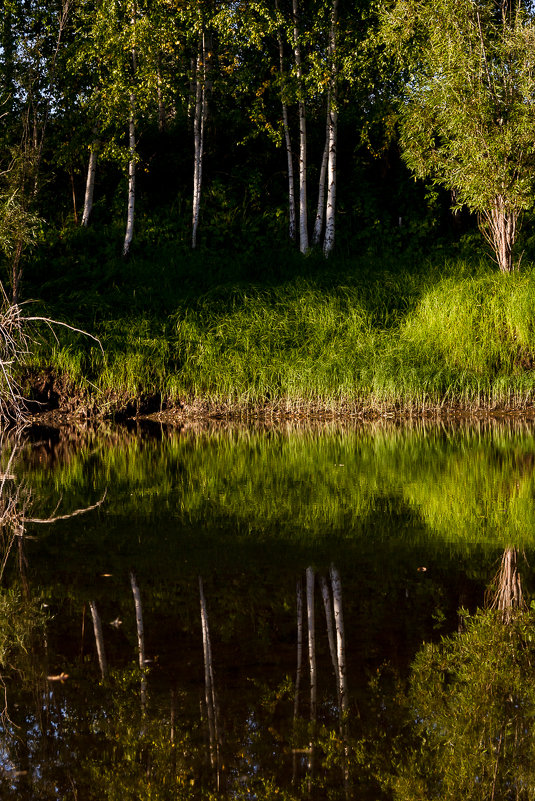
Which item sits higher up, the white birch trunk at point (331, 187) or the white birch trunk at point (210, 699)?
the white birch trunk at point (331, 187)

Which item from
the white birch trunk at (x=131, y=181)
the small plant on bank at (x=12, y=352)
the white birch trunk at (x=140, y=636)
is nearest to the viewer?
the white birch trunk at (x=140, y=636)

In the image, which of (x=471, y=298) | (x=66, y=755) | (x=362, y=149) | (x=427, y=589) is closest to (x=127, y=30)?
(x=362, y=149)

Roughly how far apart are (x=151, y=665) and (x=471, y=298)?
13.8 metres

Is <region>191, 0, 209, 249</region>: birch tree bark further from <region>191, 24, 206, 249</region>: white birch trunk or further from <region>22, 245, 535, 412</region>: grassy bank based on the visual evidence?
<region>22, 245, 535, 412</region>: grassy bank

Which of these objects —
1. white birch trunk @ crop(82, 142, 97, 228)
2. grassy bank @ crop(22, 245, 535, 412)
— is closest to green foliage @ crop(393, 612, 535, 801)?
grassy bank @ crop(22, 245, 535, 412)

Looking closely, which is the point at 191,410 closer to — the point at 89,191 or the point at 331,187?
the point at 331,187

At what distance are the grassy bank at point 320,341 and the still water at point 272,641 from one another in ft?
20.5

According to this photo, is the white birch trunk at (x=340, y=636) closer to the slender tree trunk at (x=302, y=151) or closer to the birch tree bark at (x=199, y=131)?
the slender tree trunk at (x=302, y=151)

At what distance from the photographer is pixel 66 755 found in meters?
3.58

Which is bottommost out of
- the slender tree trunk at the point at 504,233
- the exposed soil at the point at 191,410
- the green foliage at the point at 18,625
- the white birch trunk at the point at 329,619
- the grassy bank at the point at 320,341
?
the exposed soil at the point at 191,410

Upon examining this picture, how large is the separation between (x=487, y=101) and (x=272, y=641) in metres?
16.5

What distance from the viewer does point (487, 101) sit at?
719 inches

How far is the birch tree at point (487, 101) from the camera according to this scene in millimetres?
18219

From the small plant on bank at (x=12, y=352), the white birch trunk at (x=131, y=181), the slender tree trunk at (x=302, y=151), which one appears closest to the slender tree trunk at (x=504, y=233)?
the slender tree trunk at (x=302, y=151)
